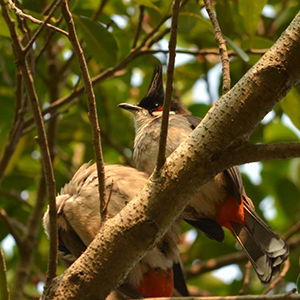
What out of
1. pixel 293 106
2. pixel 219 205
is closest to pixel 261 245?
pixel 219 205

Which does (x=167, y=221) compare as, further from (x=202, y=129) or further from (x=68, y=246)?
(x=68, y=246)

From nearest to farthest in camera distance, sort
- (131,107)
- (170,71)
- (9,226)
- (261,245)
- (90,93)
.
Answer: (170,71)
(90,93)
(261,245)
(9,226)
(131,107)

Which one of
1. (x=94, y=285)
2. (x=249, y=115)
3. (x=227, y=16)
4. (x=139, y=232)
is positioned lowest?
(x=94, y=285)

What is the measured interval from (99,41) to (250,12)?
2.62 ft

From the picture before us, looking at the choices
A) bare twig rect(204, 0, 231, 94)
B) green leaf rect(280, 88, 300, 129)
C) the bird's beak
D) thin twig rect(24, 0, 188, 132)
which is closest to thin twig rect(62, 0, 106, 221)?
bare twig rect(204, 0, 231, 94)

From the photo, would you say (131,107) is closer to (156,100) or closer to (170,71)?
(156,100)

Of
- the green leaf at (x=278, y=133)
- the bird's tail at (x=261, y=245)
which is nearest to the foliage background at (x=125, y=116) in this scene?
the green leaf at (x=278, y=133)

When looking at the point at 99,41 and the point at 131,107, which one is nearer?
the point at 99,41

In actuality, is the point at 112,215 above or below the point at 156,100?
below

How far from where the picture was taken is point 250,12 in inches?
120

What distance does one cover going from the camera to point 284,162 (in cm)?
444

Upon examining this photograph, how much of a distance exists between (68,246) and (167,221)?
1263mm

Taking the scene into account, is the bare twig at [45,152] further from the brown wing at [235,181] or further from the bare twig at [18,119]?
the brown wing at [235,181]

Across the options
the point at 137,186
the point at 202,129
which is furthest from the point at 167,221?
the point at 137,186
